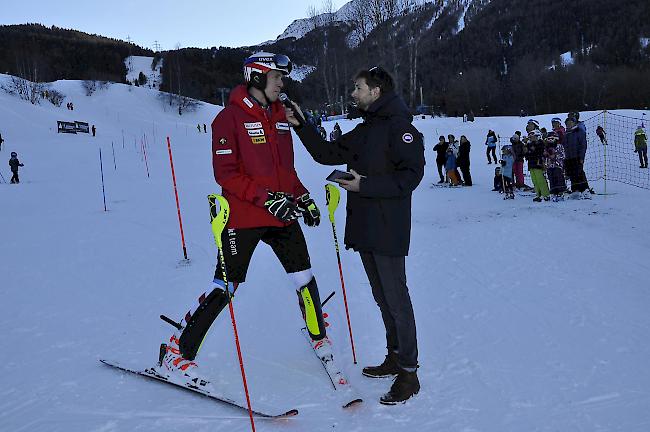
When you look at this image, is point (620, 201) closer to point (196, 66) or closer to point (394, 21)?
point (394, 21)

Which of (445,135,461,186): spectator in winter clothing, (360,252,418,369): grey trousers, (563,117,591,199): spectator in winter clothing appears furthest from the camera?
(445,135,461,186): spectator in winter clothing

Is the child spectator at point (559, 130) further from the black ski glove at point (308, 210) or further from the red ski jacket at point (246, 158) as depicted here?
the red ski jacket at point (246, 158)

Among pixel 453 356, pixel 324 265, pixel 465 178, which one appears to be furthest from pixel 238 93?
pixel 465 178

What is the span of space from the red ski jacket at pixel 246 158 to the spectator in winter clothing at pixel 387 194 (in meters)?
0.51

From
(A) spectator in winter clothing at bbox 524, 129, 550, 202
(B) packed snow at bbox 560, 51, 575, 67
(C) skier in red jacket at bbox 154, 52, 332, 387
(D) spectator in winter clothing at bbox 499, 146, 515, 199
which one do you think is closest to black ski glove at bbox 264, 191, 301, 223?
(C) skier in red jacket at bbox 154, 52, 332, 387

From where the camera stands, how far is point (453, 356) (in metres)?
3.60

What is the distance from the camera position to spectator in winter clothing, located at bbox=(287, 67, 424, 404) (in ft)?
9.58

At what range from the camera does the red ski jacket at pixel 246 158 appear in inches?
122

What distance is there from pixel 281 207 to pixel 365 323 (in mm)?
1751

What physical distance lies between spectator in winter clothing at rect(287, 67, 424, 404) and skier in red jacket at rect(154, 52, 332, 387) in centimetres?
44

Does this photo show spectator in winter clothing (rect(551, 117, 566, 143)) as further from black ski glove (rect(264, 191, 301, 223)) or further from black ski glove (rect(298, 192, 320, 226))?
black ski glove (rect(264, 191, 301, 223))

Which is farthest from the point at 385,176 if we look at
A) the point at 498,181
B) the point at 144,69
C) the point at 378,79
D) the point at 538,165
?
the point at 144,69

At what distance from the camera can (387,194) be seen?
2.92 metres

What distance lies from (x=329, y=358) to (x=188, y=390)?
949 mm
